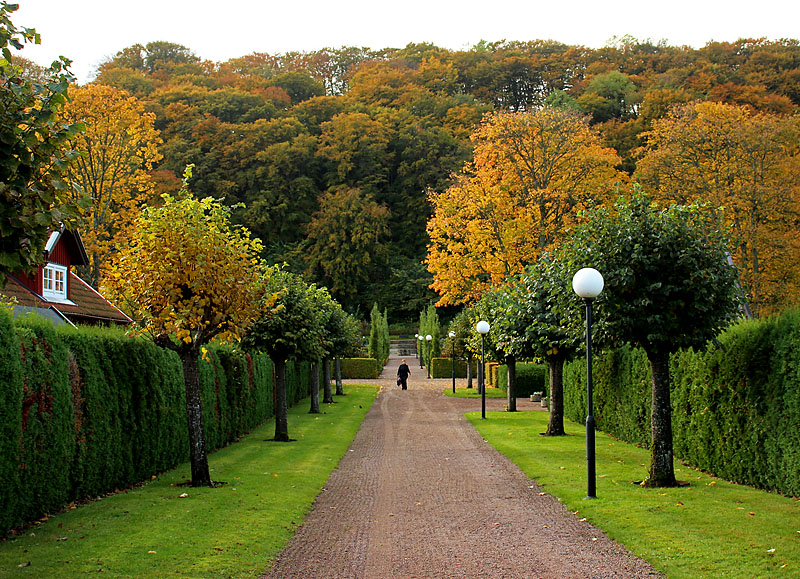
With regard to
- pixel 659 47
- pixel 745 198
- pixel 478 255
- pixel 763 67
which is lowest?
pixel 478 255

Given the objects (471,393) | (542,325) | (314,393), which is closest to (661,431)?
(542,325)

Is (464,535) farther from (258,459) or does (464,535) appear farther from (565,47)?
(565,47)

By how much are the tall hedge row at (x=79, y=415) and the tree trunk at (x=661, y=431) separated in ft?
25.8

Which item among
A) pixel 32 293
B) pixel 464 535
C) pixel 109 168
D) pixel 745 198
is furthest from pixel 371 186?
pixel 464 535

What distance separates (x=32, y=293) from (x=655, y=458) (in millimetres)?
17666

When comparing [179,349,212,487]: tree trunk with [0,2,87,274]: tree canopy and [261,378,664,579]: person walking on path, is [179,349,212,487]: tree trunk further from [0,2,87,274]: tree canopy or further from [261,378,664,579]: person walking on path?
[0,2,87,274]: tree canopy

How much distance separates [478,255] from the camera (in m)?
29.0

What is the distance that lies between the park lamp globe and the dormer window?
18042 mm

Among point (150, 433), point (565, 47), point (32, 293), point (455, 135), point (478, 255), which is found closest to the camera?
point (150, 433)

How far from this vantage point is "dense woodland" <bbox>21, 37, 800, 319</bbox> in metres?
59.8

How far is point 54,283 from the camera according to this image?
22484mm

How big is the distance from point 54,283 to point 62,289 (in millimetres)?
494

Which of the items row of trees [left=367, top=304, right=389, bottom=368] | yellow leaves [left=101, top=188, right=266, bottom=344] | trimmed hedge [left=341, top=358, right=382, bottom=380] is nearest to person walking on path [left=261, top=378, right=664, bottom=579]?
yellow leaves [left=101, top=188, right=266, bottom=344]

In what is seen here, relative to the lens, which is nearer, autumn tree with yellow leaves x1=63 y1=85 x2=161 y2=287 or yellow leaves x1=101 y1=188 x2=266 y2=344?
yellow leaves x1=101 y1=188 x2=266 y2=344
